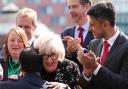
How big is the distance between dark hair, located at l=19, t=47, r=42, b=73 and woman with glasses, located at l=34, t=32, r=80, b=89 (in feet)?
0.41

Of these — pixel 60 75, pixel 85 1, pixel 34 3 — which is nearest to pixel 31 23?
pixel 85 1

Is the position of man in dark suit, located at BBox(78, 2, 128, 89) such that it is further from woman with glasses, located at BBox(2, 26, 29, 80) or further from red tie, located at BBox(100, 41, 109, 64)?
woman with glasses, located at BBox(2, 26, 29, 80)

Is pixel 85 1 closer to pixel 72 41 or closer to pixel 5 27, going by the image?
pixel 72 41

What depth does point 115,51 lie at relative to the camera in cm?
411

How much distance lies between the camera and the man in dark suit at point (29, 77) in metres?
3.62

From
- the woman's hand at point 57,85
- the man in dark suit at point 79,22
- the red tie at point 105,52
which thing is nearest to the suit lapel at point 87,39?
the man in dark suit at point 79,22

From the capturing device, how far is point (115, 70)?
407cm

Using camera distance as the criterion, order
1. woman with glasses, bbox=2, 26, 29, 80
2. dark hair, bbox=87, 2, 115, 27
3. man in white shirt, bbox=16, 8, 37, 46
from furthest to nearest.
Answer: man in white shirt, bbox=16, 8, 37, 46
woman with glasses, bbox=2, 26, 29, 80
dark hair, bbox=87, 2, 115, 27

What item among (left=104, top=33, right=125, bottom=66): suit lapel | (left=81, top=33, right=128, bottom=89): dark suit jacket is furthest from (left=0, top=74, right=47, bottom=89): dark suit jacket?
(left=104, top=33, right=125, bottom=66): suit lapel

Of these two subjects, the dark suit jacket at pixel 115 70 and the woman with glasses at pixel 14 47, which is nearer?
the dark suit jacket at pixel 115 70

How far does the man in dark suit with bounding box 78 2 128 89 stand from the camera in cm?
397

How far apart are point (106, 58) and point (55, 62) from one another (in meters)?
0.43

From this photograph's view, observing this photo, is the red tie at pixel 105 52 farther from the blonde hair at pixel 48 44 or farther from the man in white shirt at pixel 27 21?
the man in white shirt at pixel 27 21

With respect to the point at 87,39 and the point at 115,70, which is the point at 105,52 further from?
the point at 87,39
